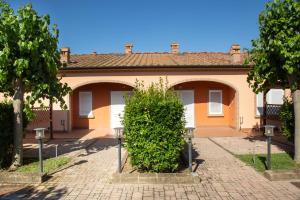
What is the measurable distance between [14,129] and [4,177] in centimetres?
185

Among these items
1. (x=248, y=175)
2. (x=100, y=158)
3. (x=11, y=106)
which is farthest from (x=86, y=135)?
(x=248, y=175)

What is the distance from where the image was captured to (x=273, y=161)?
360 inches

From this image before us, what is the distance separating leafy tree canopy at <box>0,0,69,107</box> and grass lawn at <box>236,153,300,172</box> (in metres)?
6.33

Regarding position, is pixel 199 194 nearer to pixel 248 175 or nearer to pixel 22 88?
pixel 248 175

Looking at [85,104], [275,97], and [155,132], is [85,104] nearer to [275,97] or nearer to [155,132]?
[275,97]

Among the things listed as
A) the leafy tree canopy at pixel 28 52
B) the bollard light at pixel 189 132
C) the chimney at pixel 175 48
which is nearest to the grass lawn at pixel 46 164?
the leafy tree canopy at pixel 28 52

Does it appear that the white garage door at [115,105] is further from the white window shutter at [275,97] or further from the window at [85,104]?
the white window shutter at [275,97]

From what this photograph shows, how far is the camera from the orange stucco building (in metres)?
17.1

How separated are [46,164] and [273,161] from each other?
6.86m

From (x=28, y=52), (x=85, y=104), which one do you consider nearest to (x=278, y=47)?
(x=28, y=52)

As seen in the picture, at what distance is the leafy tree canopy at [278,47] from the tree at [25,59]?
6222 millimetres

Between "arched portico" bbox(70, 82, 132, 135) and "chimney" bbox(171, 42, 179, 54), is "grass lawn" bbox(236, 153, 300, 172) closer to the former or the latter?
"arched portico" bbox(70, 82, 132, 135)

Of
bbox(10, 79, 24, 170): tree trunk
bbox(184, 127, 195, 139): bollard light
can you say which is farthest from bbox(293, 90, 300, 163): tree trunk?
bbox(10, 79, 24, 170): tree trunk

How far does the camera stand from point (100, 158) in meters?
10.1
